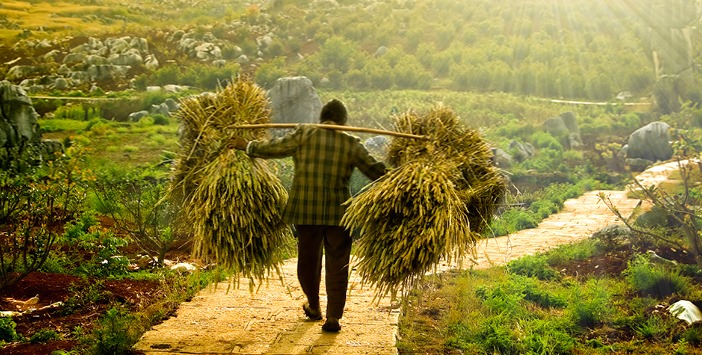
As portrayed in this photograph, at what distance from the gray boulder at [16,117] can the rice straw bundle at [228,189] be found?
641cm

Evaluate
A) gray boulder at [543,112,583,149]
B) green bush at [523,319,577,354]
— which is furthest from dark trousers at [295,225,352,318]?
gray boulder at [543,112,583,149]

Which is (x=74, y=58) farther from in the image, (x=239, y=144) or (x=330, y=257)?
(x=330, y=257)

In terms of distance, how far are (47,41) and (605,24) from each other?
607 inches

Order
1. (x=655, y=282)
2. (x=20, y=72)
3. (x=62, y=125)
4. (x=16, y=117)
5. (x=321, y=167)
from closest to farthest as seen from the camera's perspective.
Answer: (x=321, y=167)
(x=655, y=282)
(x=16, y=117)
(x=62, y=125)
(x=20, y=72)

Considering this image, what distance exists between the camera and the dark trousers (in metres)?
3.75

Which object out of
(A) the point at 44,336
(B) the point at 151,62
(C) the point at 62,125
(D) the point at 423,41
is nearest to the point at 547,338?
(A) the point at 44,336

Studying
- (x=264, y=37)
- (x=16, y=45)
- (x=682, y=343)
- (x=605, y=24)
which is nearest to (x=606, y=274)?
(x=682, y=343)

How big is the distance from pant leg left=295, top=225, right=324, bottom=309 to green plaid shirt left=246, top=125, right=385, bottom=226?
106mm

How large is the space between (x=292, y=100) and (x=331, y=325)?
10006 mm

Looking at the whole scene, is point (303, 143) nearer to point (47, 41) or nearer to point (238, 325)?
point (238, 325)

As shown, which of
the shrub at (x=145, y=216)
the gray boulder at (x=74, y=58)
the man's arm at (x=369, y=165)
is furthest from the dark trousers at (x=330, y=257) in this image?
the gray boulder at (x=74, y=58)

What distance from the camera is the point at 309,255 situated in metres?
3.84

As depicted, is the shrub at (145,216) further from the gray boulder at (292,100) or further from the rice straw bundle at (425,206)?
the gray boulder at (292,100)

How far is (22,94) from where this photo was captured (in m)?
9.96
